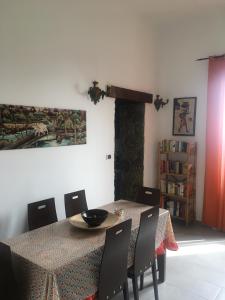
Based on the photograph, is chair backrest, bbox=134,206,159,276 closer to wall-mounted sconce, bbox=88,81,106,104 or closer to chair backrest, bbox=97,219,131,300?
chair backrest, bbox=97,219,131,300

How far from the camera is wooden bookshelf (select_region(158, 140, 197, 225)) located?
410 cm

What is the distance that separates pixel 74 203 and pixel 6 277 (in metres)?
1.28

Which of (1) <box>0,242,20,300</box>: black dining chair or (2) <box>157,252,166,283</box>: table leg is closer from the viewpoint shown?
(1) <box>0,242,20,300</box>: black dining chair

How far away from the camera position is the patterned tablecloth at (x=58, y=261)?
1555 mm

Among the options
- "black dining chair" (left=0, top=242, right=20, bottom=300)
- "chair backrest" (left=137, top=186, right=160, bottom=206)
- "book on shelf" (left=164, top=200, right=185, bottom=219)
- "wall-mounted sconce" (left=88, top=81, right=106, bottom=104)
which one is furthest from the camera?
"book on shelf" (left=164, top=200, right=185, bottom=219)

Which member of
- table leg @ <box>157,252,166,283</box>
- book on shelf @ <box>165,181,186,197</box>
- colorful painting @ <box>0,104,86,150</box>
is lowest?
table leg @ <box>157,252,166,283</box>

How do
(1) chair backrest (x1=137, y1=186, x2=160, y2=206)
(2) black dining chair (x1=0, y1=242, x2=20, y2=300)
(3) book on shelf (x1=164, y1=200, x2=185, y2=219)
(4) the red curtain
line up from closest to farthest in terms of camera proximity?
1. (2) black dining chair (x1=0, y1=242, x2=20, y2=300)
2. (1) chair backrest (x1=137, y1=186, x2=160, y2=206)
3. (4) the red curtain
4. (3) book on shelf (x1=164, y1=200, x2=185, y2=219)

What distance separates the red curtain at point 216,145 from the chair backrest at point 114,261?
2428mm

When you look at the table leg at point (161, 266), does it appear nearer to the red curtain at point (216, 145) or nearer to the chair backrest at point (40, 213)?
the chair backrest at point (40, 213)

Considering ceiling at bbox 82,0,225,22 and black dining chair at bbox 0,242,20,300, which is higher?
ceiling at bbox 82,0,225,22

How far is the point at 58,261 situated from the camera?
1.63 m

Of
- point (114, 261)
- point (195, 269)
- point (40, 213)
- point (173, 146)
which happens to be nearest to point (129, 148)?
point (173, 146)

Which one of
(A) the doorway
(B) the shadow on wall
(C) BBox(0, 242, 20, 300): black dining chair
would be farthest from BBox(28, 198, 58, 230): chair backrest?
(A) the doorway

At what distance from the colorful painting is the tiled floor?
5.51 ft
